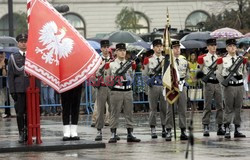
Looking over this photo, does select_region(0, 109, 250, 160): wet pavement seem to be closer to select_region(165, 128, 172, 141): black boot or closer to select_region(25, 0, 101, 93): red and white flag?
select_region(165, 128, 172, 141): black boot

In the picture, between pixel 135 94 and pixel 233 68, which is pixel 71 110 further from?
pixel 135 94

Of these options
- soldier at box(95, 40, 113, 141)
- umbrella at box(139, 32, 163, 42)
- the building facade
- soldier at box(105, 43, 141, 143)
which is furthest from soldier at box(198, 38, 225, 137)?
the building facade

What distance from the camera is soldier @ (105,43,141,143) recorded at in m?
18.6

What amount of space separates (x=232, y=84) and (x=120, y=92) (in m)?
2.23

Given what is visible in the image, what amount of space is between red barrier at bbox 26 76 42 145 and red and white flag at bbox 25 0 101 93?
12.1 inches

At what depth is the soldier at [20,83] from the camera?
17.5 metres

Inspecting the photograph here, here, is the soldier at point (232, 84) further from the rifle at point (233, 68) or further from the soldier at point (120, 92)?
the soldier at point (120, 92)

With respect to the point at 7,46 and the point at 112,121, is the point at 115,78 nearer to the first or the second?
the point at 112,121

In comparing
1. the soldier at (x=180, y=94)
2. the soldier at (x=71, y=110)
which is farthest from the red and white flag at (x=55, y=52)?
the soldier at (x=180, y=94)

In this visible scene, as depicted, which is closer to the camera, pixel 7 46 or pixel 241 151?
pixel 241 151

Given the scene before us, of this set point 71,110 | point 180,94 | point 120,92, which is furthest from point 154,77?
point 71,110

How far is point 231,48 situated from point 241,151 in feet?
11.5

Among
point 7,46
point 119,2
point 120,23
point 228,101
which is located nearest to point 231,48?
point 228,101

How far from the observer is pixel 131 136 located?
61.0 ft
